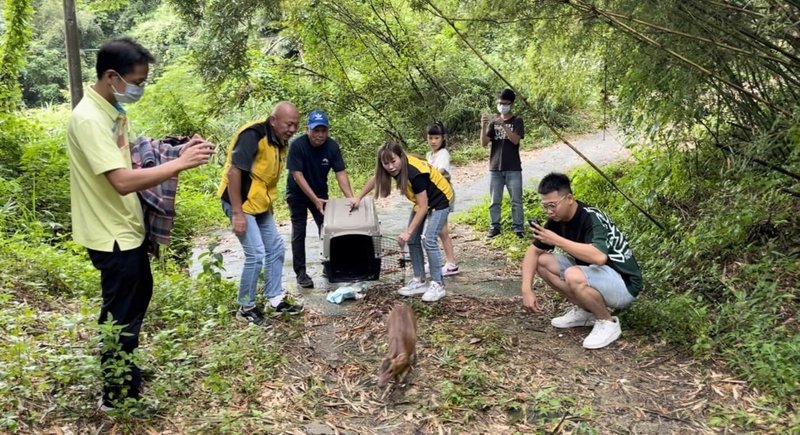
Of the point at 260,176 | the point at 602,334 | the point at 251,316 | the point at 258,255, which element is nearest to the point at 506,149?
the point at 602,334

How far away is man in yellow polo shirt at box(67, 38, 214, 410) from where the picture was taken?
2633 millimetres

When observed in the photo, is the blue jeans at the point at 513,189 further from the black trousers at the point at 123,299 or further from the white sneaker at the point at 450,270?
the black trousers at the point at 123,299

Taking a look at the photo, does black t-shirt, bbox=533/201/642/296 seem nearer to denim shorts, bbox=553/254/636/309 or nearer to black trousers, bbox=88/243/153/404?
denim shorts, bbox=553/254/636/309

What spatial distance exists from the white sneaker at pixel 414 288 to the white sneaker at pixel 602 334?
1481mm

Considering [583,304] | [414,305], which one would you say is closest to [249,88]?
[414,305]

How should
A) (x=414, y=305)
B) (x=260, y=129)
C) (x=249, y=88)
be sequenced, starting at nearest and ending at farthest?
(x=260, y=129) < (x=414, y=305) < (x=249, y=88)

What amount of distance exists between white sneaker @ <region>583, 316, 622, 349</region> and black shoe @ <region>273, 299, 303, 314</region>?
210 centimetres

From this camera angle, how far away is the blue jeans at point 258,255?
4.23 metres

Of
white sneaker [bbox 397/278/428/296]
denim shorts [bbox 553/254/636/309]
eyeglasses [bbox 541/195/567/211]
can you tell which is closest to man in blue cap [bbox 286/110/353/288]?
white sneaker [bbox 397/278/428/296]

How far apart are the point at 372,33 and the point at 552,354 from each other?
341 inches

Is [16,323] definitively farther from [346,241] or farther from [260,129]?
[346,241]

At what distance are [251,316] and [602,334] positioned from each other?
2.42 m

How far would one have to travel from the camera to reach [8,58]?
7.79 meters

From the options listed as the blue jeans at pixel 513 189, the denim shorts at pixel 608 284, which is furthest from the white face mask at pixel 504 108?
the denim shorts at pixel 608 284
